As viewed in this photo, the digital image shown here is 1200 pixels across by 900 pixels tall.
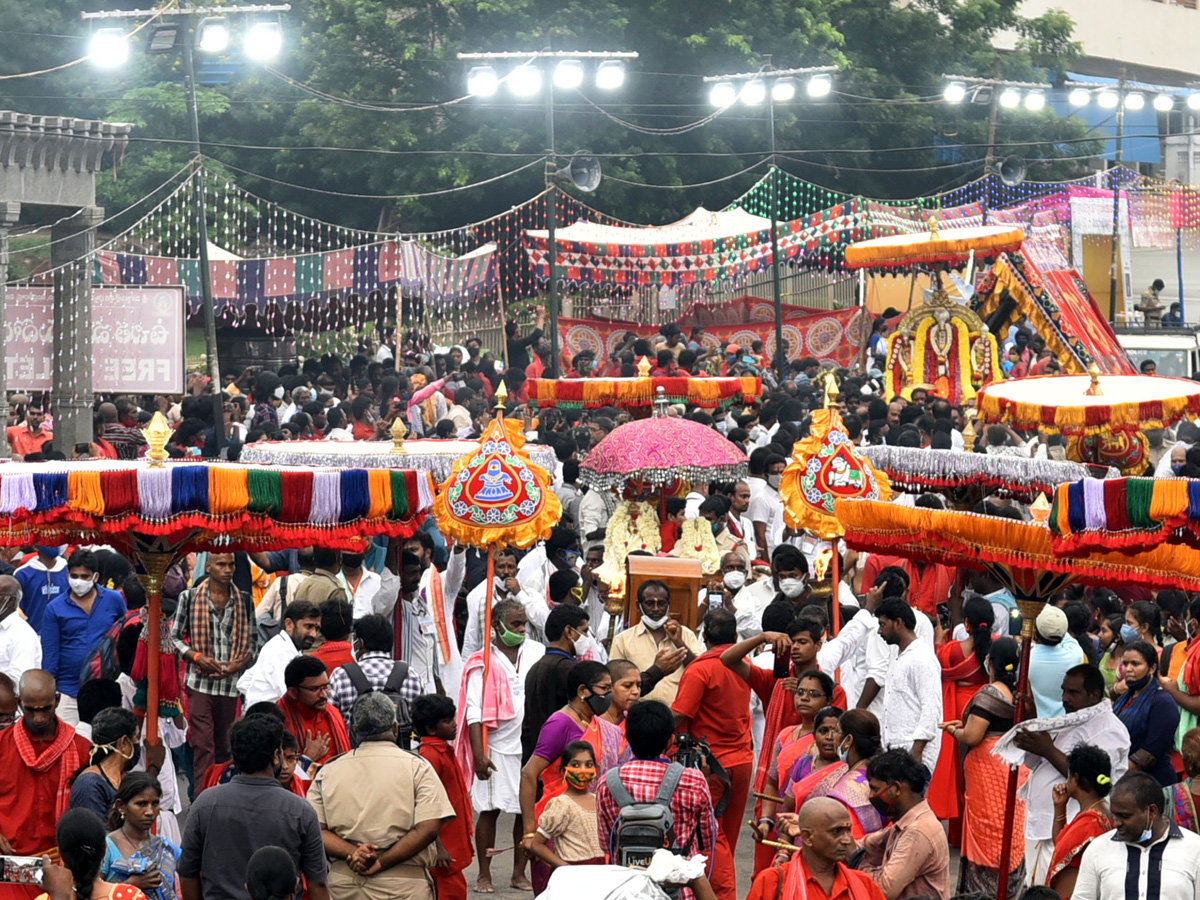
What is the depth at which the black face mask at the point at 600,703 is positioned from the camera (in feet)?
26.6

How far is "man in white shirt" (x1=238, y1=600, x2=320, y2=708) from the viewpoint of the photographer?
8898 millimetres

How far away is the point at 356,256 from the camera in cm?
2562

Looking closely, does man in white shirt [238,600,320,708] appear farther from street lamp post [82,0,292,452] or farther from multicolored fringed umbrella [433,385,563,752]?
street lamp post [82,0,292,452]

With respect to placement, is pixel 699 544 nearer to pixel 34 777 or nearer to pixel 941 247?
pixel 34 777

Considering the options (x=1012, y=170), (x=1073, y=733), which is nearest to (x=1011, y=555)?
(x=1073, y=733)

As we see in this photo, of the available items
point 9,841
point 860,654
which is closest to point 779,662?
point 860,654

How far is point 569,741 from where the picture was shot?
25.6 ft

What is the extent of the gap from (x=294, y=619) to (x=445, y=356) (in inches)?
610

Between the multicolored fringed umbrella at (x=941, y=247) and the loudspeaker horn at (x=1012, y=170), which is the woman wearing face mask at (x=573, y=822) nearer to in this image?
the multicolored fringed umbrella at (x=941, y=247)

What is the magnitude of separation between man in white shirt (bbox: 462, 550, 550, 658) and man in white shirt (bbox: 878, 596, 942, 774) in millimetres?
2118

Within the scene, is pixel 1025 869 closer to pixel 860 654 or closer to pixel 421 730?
pixel 860 654

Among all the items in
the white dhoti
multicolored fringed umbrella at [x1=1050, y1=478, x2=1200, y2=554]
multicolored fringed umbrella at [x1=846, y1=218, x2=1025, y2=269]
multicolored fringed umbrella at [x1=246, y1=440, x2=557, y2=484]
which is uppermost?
multicolored fringed umbrella at [x1=846, y1=218, x2=1025, y2=269]

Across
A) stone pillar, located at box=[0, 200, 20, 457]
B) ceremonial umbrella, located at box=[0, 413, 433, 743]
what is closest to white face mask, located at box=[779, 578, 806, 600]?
ceremonial umbrella, located at box=[0, 413, 433, 743]

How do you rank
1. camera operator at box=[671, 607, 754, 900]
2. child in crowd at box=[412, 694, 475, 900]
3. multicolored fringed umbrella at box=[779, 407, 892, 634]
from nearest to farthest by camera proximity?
child in crowd at box=[412, 694, 475, 900] < camera operator at box=[671, 607, 754, 900] < multicolored fringed umbrella at box=[779, 407, 892, 634]
